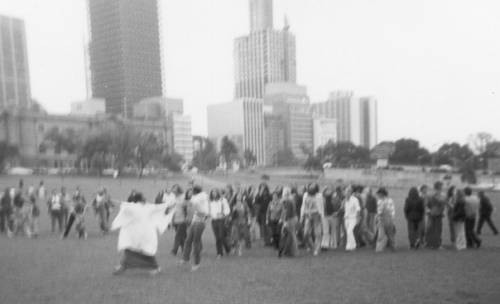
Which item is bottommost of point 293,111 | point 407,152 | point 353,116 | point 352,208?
point 407,152

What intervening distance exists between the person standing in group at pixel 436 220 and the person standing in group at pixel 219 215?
4668mm

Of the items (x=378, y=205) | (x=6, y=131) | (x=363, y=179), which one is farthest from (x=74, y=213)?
(x=6, y=131)

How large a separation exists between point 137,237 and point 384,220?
5.39 metres

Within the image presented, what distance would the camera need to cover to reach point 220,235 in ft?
30.5

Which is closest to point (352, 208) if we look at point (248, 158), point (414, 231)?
point (414, 231)

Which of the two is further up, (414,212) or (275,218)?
(414,212)

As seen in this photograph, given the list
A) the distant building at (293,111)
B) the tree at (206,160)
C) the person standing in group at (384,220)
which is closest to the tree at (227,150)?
the tree at (206,160)

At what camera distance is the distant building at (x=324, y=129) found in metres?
104

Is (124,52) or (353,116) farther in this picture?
(353,116)

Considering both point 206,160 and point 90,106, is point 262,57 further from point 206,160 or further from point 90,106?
point 206,160

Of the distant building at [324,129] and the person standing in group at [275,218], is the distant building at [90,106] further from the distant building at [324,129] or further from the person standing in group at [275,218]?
the person standing in group at [275,218]

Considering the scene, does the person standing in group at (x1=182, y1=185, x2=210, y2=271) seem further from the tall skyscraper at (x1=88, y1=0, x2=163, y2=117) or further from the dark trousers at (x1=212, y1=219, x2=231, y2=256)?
the tall skyscraper at (x1=88, y1=0, x2=163, y2=117)

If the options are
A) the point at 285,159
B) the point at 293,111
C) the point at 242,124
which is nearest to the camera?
the point at 285,159

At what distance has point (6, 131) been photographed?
59.0 m
